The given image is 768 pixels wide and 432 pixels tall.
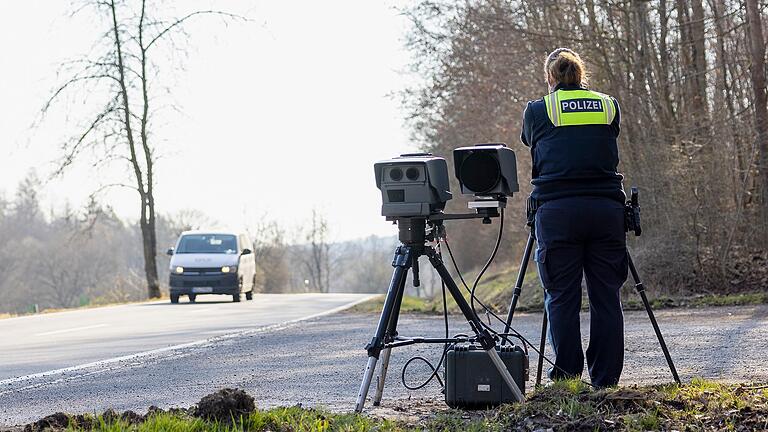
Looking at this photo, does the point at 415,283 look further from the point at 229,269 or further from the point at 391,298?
the point at 229,269

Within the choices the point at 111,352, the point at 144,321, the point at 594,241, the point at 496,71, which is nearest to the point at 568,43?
the point at 496,71

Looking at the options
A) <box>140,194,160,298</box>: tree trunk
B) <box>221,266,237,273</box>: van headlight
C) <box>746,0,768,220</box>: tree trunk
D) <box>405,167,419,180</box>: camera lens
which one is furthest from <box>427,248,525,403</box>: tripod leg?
<box>140,194,160,298</box>: tree trunk

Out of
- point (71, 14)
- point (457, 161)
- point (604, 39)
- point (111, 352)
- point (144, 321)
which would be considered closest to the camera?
point (457, 161)

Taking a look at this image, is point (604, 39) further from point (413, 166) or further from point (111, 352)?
point (413, 166)

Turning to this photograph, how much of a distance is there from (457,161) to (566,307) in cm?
114

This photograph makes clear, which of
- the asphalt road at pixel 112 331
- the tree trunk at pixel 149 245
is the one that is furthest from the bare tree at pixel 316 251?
the asphalt road at pixel 112 331

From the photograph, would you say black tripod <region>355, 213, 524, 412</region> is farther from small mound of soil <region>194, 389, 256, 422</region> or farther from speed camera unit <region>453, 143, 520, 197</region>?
small mound of soil <region>194, 389, 256, 422</region>

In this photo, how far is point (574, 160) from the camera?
22.5ft

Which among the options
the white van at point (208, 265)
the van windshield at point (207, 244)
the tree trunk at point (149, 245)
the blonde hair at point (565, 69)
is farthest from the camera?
the tree trunk at point (149, 245)

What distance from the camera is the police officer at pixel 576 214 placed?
6.88 m

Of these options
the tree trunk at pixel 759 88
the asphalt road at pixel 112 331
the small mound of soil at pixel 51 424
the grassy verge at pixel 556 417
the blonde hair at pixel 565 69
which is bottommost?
the grassy verge at pixel 556 417

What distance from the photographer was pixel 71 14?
34.1 m

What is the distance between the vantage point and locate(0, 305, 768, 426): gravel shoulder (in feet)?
25.3

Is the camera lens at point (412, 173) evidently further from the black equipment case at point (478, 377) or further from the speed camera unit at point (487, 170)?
the black equipment case at point (478, 377)
